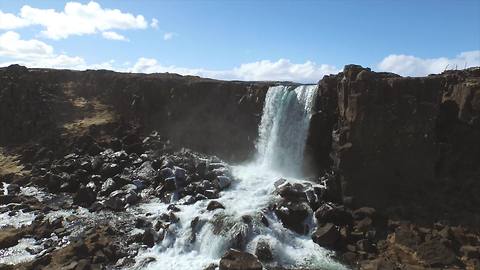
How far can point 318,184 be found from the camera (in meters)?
34.4

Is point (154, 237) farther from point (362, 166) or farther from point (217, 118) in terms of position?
point (217, 118)

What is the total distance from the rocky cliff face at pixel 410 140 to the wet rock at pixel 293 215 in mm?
3367

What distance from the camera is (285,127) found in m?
38.3

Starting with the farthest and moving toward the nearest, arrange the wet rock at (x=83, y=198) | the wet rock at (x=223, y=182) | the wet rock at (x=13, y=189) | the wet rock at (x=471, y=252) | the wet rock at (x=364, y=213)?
the wet rock at (x=13, y=189) < the wet rock at (x=223, y=182) < the wet rock at (x=83, y=198) < the wet rock at (x=364, y=213) < the wet rock at (x=471, y=252)

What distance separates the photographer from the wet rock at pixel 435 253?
24.1 metres

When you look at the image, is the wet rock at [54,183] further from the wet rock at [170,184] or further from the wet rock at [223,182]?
the wet rock at [223,182]

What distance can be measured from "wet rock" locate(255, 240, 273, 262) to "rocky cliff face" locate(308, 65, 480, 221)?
24.5ft

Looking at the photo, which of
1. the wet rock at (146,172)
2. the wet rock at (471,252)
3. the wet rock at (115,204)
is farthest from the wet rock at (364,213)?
the wet rock at (146,172)

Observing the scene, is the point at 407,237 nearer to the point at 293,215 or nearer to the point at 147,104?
the point at 293,215

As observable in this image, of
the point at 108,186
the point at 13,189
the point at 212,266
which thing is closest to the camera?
the point at 212,266

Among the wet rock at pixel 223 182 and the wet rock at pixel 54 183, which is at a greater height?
the wet rock at pixel 223 182

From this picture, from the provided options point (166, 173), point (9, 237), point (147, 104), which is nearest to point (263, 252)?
point (166, 173)

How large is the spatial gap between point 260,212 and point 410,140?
11.5 meters

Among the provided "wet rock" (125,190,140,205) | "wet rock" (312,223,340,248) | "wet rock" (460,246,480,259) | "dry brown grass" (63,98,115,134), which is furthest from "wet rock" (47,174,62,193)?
"wet rock" (460,246,480,259)
